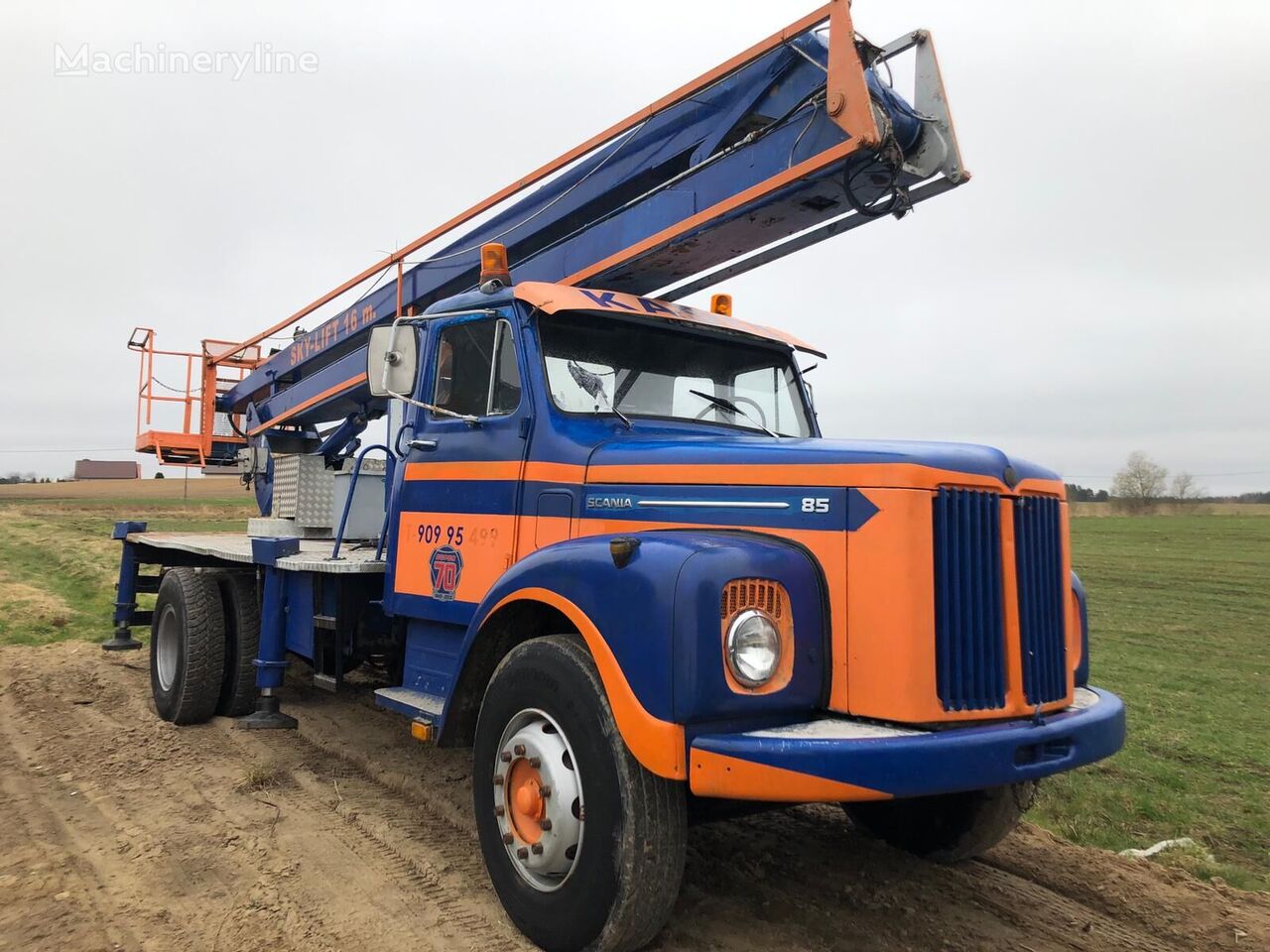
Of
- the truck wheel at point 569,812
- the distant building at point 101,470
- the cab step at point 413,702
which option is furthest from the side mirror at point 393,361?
the distant building at point 101,470

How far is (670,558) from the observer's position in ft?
9.70

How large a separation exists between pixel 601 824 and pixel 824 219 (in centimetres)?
303

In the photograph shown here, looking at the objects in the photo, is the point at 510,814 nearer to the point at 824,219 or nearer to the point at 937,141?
the point at 824,219

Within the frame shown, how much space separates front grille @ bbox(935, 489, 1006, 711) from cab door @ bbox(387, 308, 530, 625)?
195cm

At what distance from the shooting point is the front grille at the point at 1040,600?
3176 mm

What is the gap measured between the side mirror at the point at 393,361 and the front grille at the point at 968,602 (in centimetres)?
264

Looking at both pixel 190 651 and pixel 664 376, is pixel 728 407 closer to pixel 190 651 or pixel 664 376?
pixel 664 376

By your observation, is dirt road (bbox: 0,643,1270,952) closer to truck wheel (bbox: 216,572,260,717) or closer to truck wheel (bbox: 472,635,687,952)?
truck wheel (bbox: 472,635,687,952)

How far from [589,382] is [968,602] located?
6.63ft

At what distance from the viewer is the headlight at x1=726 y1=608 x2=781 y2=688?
285cm

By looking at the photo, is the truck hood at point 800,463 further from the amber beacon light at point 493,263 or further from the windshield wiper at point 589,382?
the amber beacon light at point 493,263

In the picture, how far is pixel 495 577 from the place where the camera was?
4227 mm

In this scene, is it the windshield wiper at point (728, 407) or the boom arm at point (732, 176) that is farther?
the windshield wiper at point (728, 407)

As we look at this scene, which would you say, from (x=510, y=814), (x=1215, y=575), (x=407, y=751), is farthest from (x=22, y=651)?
(x=1215, y=575)
